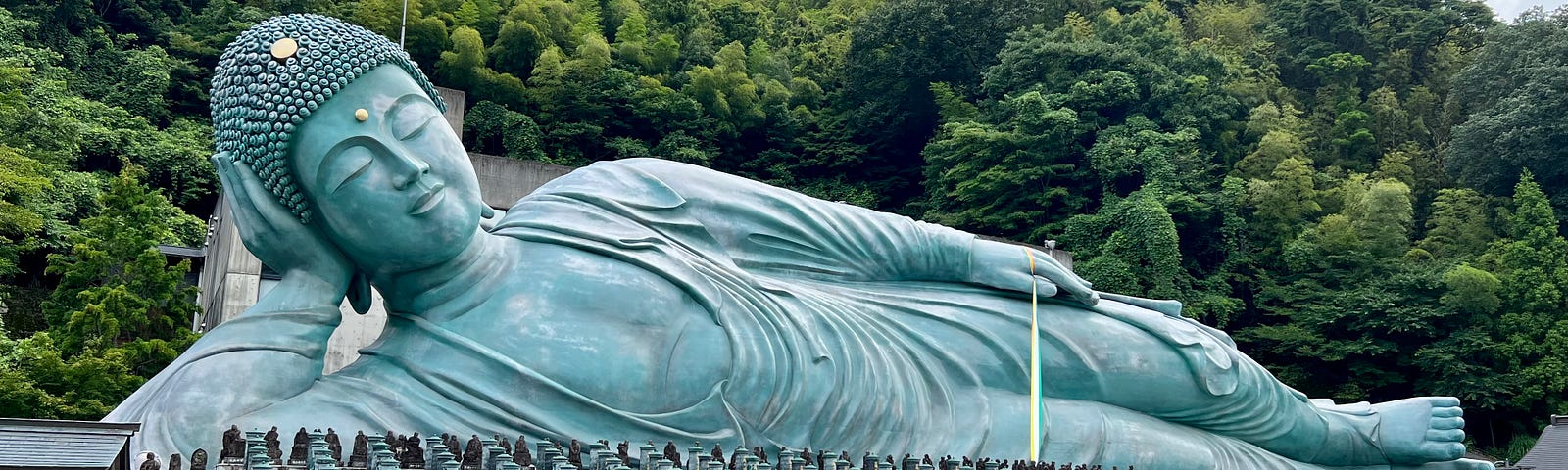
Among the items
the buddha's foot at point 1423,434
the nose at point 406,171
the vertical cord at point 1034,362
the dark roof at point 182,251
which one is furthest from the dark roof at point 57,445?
the dark roof at point 182,251

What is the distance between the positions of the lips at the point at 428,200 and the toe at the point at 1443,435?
242 inches

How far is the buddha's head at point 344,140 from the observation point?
7562 mm

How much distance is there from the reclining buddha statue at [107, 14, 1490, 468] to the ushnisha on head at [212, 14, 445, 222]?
14mm

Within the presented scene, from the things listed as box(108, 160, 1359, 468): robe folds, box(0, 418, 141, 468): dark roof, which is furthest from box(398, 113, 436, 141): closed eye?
box(0, 418, 141, 468): dark roof

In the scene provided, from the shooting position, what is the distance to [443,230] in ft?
25.8

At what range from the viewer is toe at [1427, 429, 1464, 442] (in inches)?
379

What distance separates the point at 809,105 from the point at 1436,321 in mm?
12051

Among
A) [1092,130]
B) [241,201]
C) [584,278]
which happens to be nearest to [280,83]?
[241,201]

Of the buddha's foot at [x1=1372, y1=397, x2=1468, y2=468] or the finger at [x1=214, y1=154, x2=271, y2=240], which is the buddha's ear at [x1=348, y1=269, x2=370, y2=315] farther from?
the buddha's foot at [x1=1372, y1=397, x2=1468, y2=468]

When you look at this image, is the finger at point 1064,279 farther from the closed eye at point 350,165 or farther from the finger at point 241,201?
the finger at point 241,201

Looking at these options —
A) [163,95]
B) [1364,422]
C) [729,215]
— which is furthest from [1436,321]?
[163,95]

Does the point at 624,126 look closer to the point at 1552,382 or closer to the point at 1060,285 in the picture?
the point at 1552,382

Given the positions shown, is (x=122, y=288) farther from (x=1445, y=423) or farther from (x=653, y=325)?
(x=1445, y=423)

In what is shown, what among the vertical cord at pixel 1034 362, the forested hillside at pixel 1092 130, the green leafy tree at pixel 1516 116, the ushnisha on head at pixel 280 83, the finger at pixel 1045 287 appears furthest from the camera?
the green leafy tree at pixel 1516 116
